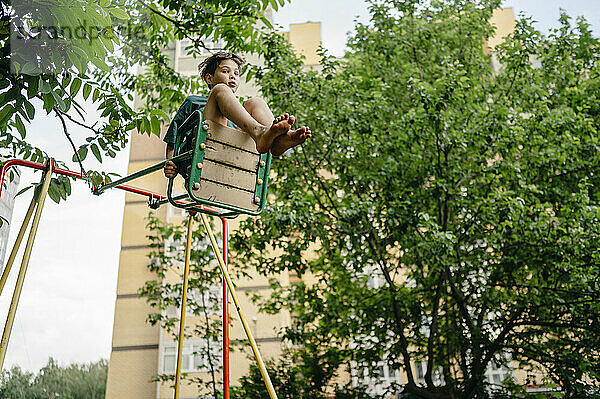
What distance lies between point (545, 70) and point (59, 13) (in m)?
6.00

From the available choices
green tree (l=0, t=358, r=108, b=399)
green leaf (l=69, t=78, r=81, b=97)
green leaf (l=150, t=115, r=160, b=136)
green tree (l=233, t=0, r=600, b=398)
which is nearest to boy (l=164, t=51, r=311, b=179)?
green leaf (l=150, t=115, r=160, b=136)

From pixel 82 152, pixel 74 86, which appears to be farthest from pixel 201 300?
pixel 74 86

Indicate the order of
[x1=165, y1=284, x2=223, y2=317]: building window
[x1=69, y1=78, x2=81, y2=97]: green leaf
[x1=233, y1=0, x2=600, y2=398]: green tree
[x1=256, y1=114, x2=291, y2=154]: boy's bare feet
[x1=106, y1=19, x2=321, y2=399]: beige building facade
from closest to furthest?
1. [x1=256, y1=114, x2=291, y2=154]: boy's bare feet
2. [x1=69, y1=78, x2=81, y2=97]: green leaf
3. [x1=233, y1=0, x2=600, y2=398]: green tree
4. [x1=165, y1=284, x2=223, y2=317]: building window
5. [x1=106, y1=19, x2=321, y2=399]: beige building facade

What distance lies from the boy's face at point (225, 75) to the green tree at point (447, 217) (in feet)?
8.84

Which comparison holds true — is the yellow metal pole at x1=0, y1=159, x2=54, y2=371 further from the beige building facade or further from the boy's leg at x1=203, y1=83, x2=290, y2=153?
the beige building facade

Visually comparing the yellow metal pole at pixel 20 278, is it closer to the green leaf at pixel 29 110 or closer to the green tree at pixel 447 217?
the green leaf at pixel 29 110

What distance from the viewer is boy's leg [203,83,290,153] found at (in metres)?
1.59

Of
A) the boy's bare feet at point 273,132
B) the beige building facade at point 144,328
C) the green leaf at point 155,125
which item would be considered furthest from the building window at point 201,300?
the boy's bare feet at point 273,132

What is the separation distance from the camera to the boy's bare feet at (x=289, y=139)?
160cm

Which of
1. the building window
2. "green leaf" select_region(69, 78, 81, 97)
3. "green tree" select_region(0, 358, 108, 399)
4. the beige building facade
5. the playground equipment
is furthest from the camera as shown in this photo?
the beige building facade

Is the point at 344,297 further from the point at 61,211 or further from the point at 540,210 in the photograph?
the point at 61,211

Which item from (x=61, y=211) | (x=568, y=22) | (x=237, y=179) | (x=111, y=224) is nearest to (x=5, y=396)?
(x=61, y=211)

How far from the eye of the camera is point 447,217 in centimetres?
550

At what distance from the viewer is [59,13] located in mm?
1780
